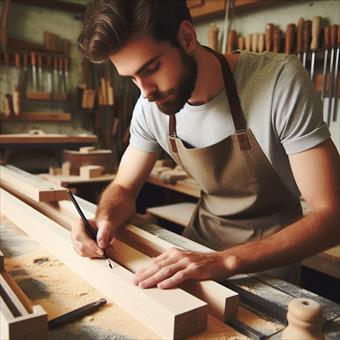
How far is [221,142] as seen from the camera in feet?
5.75

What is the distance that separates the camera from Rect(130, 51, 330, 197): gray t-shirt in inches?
57.8

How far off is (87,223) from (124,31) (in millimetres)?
736

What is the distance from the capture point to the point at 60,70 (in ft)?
16.7

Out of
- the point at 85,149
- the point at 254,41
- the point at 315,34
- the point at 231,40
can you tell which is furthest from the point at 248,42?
the point at 85,149

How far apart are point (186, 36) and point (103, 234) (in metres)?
0.87

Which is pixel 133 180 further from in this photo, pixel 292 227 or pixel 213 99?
pixel 292 227

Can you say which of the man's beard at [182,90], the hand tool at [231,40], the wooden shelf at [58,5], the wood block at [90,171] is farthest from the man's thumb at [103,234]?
the wooden shelf at [58,5]

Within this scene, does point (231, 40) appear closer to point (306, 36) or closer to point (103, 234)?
point (306, 36)

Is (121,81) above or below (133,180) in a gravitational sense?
above

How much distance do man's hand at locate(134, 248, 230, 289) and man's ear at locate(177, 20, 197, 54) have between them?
2.74ft

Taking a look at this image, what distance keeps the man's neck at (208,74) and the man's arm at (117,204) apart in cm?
49

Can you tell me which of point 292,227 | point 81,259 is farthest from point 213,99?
point 81,259

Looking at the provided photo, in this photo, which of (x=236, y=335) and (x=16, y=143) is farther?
(x=16, y=143)

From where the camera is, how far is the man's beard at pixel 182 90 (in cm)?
155
